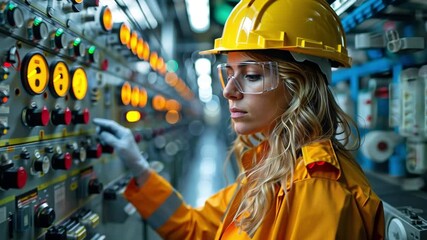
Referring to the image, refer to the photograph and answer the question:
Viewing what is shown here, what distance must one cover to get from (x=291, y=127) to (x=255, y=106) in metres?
0.14

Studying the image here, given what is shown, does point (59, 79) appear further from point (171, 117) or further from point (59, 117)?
point (171, 117)

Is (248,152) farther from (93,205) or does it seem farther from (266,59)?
(93,205)

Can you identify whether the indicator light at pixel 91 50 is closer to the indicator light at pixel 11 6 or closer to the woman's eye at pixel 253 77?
the indicator light at pixel 11 6

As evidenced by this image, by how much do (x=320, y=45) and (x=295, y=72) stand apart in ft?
0.39

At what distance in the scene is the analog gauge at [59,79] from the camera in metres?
1.23

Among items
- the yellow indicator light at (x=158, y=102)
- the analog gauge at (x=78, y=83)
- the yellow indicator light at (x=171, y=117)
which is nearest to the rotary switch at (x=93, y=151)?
the analog gauge at (x=78, y=83)

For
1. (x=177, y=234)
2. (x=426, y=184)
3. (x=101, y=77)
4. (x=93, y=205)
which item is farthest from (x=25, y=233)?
(x=426, y=184)

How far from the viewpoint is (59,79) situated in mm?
1274

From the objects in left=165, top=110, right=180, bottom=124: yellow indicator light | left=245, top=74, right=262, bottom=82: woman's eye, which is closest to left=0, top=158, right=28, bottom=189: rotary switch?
left=245, top=74, right=262, bottom=82: woman's eye

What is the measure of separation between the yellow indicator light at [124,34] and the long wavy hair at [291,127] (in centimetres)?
89

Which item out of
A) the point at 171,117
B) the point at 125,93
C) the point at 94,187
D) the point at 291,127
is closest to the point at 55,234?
the point at 94,187

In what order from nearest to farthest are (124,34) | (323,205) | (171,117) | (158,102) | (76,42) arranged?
(323,205), (76,42), (124,34), (158,102), (171,117)

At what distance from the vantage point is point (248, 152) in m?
1.51

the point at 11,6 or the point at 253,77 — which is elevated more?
the point at 11,6
